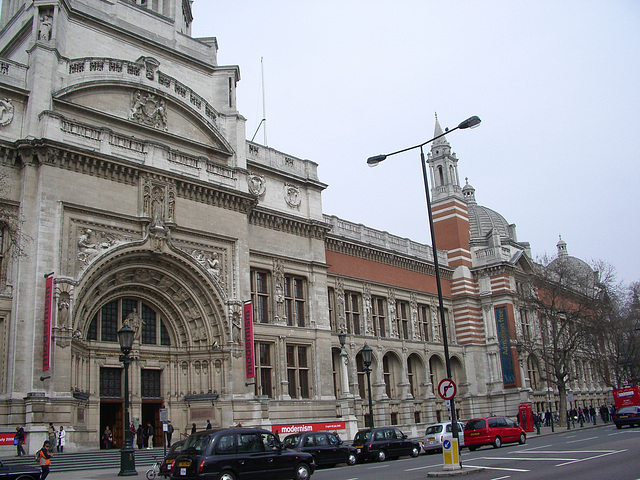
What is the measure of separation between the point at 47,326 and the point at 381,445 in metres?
15.1

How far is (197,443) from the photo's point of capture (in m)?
17.8

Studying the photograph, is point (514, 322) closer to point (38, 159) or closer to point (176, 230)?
point (176, 230)

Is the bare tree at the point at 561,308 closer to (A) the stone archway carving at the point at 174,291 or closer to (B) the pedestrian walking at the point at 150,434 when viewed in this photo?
(A) the stone archway carving at the point at 174,291

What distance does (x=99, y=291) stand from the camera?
31094 millimetres

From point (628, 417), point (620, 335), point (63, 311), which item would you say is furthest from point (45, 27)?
point (620, 335)

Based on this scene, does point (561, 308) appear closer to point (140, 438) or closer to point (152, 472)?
point (140, 438)

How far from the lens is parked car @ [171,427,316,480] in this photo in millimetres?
16969

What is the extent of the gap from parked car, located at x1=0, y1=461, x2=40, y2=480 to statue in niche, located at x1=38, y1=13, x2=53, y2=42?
20.8 m

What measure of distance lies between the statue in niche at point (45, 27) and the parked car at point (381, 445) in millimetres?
23873

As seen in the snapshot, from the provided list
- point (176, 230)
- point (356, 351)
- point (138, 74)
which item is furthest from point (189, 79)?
point (356, 351)

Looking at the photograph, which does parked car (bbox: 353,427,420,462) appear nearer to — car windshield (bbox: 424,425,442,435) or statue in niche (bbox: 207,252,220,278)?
car windshield (bbox: 424,425,442,435)

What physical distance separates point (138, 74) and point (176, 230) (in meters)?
8.69

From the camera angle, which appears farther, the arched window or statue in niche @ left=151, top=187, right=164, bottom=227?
statue in niche @ left=151, top=187, right=164, bottom=227

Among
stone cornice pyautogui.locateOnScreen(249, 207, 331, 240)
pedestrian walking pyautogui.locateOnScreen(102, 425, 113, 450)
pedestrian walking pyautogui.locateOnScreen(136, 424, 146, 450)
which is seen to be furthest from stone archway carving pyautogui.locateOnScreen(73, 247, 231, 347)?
stone cornice pyautogui.locateOnScreen(249, 207, 331, 240)
